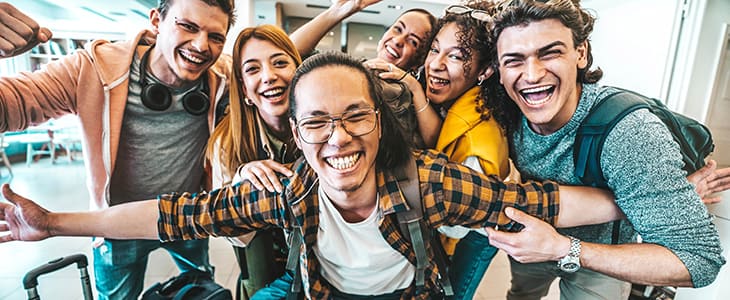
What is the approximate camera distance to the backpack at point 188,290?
4.34ft

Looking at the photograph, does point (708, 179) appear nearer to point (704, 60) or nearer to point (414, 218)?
point (414, 218)

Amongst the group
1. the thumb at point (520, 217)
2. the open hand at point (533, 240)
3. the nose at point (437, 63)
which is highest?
the nose at point (437, 63)

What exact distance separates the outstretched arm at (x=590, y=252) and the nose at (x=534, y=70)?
44 centimetres

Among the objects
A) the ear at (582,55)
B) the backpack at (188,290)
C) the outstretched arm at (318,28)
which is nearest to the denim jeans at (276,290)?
the backpack at (188,290)

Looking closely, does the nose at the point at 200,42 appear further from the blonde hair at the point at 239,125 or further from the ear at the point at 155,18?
the ear at the point at 155,18

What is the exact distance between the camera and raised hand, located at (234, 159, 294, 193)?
1.17 metres

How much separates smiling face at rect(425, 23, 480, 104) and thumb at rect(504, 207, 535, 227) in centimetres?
53

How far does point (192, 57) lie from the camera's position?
141 centimetres

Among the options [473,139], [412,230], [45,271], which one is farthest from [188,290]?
[473,139]

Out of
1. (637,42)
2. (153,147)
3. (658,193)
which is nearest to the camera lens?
(658,193)

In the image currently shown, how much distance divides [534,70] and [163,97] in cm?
149

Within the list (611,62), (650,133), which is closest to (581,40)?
(650,133)

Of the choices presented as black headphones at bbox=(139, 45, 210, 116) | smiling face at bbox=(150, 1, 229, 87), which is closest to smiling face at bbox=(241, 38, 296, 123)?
smiling face at bbox=(150, 1, 229, 87)

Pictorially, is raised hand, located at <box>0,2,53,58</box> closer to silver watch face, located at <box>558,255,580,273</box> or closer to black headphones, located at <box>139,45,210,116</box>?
black headphones, located at <box>139,45,210,116</box>
